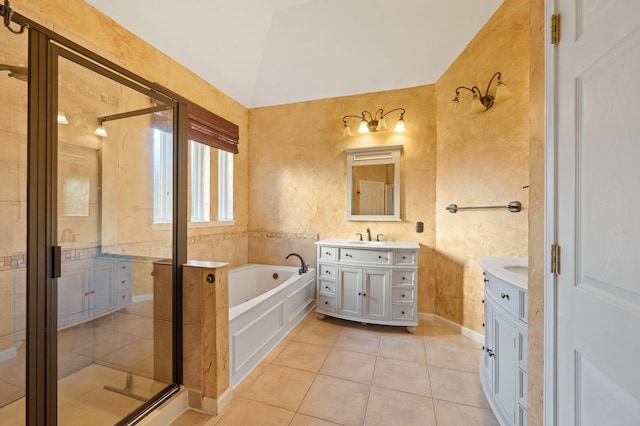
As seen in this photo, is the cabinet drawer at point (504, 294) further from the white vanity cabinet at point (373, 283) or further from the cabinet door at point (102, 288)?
the cabinet door at point (102, 288)

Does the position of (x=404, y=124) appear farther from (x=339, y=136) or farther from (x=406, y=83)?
(x=339, y=136)

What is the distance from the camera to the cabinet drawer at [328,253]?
2730 millimetres

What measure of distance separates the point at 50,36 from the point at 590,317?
2110 millimetres

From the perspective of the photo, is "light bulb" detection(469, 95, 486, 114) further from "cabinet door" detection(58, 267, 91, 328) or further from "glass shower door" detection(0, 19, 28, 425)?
"cabinet door" detection(58, 267, 91, 328)

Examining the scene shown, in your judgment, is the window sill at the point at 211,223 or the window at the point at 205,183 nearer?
the window sill at the point at 211,223

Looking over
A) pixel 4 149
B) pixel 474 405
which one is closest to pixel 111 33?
pixel 4 149

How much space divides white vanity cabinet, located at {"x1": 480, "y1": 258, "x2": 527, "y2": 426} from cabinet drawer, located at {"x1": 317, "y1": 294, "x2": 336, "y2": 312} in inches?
56.6

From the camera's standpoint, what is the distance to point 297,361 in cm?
204

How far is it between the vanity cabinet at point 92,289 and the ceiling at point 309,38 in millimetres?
1835

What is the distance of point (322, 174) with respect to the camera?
3246 millimetres

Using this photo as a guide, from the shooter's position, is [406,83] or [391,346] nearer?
[391,346]

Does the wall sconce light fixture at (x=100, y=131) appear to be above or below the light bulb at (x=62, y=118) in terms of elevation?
above

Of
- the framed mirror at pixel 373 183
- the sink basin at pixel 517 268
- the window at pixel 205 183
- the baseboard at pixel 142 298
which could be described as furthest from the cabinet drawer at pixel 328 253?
the baseboard at pixel 142 298

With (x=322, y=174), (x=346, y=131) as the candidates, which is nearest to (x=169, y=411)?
(x=322, y=174)
